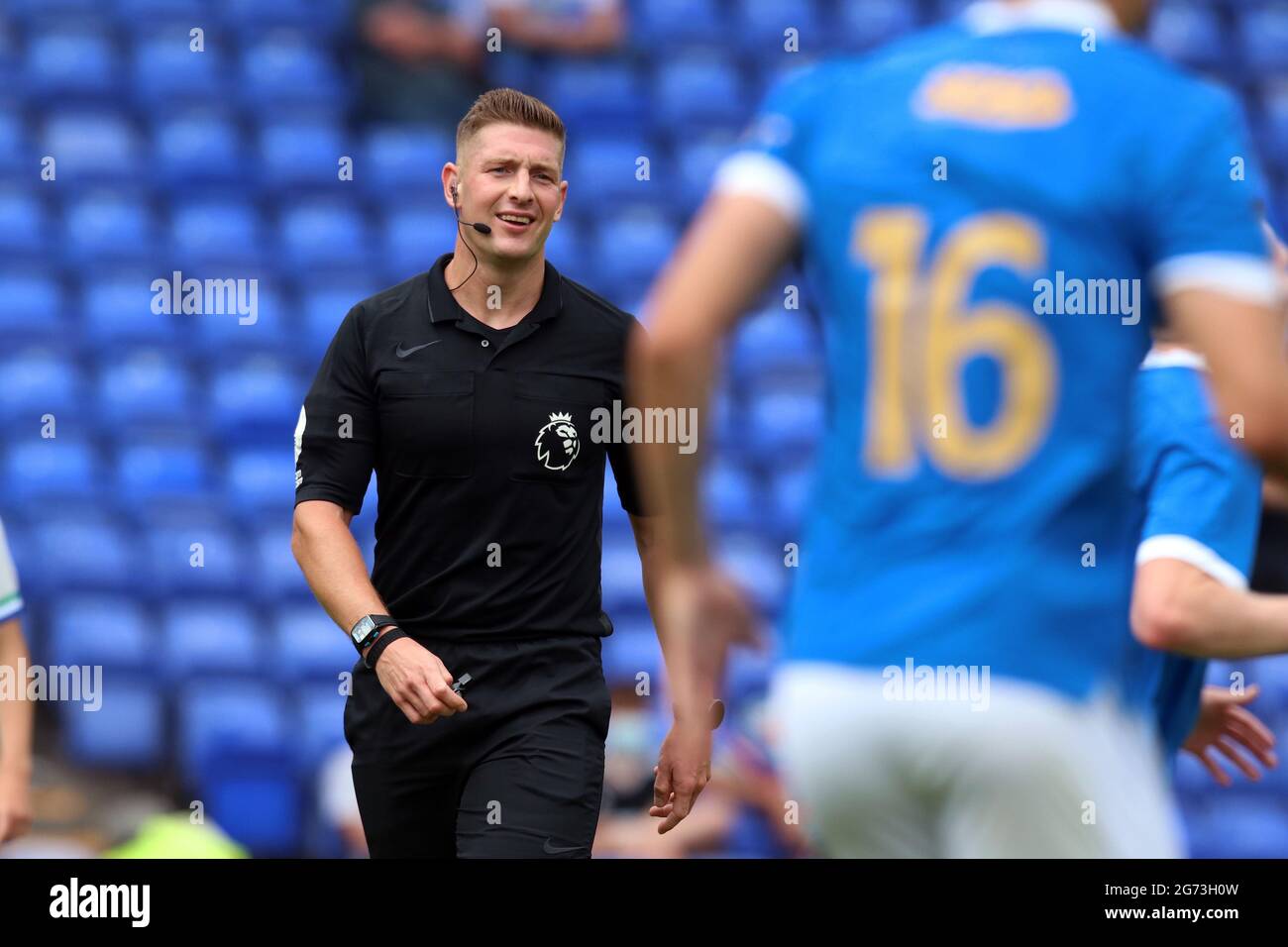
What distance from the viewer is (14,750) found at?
147 inches

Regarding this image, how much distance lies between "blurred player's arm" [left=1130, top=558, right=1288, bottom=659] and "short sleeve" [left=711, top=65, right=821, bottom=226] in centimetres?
100

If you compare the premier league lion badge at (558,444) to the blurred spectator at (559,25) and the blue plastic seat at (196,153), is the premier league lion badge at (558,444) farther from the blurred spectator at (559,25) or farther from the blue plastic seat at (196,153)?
the blurred spectator at (559,25)

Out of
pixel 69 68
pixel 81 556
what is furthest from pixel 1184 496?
pixel 69 68

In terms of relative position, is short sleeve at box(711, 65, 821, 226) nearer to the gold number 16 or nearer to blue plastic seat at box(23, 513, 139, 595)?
the gold number 16

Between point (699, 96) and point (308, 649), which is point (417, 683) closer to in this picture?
point (308, 649)

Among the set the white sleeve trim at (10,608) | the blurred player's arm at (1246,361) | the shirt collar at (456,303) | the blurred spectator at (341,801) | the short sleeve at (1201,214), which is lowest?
the blurred spectator at (341,801)

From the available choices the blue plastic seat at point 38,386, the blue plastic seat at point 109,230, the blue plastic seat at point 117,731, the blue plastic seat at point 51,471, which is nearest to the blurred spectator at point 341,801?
the blue plastic seat at point 117,731

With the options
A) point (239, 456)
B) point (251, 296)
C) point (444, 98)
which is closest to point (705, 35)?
point (444, 98)

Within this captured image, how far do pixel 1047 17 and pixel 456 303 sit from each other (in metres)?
1.95

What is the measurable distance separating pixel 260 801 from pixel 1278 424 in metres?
4.84

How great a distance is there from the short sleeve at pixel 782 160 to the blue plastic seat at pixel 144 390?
229 inches

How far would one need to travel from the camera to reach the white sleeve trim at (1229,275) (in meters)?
1.71
